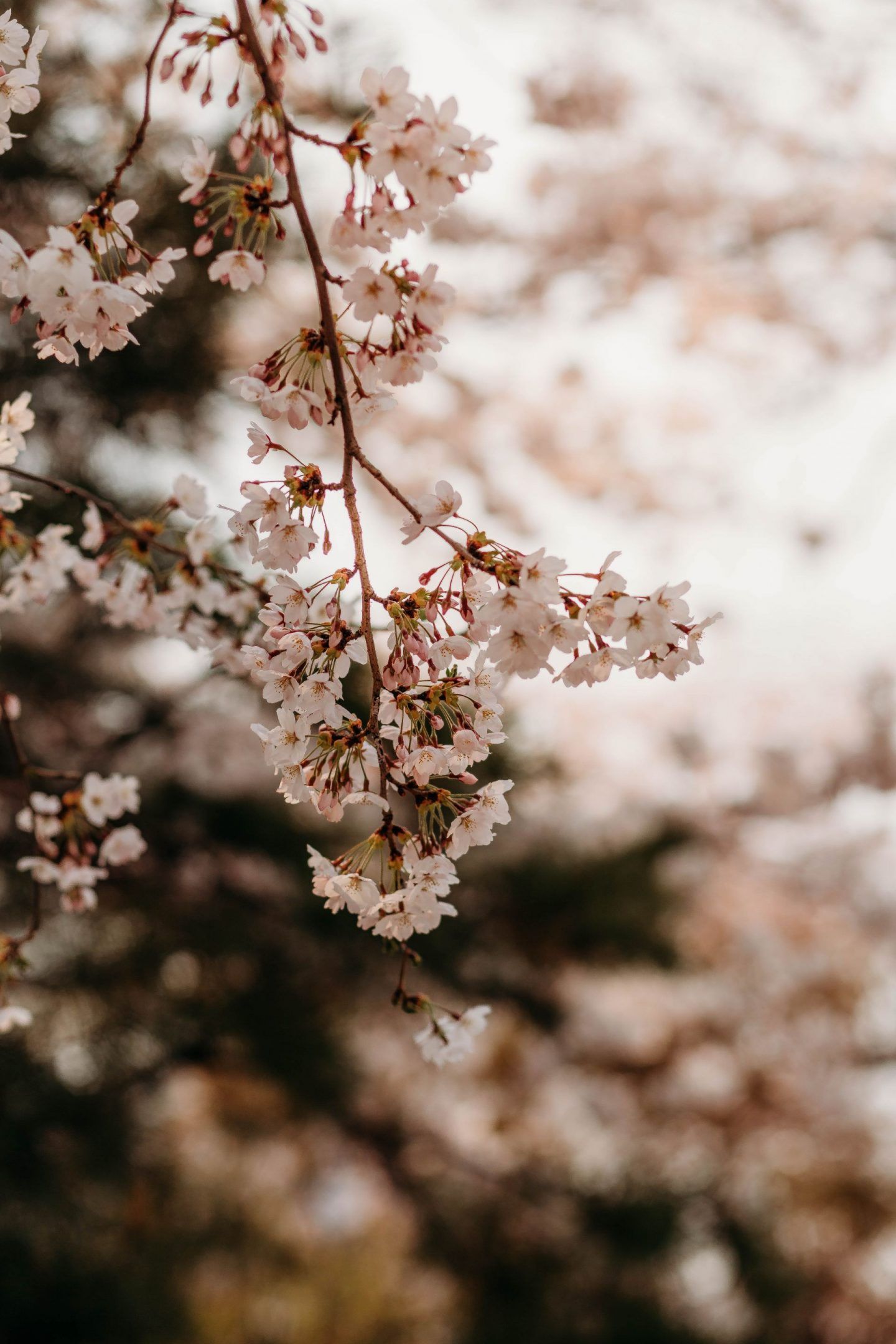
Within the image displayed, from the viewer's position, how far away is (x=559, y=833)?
1.32 m

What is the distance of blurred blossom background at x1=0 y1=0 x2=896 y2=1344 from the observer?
94 cm

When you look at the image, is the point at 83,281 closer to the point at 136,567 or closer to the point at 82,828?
the point at 136,567

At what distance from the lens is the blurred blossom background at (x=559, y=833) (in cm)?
94

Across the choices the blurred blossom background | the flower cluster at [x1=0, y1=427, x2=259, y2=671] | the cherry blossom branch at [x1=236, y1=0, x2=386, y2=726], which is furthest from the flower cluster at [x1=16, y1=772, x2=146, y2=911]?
the blurred blossom background

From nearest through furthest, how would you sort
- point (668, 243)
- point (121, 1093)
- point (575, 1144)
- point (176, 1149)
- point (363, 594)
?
point (363, 594) → point (121, 1093) → point (176, 1149) → point (575, 1144) → point (668, 243)

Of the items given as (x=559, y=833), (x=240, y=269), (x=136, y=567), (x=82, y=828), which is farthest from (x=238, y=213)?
(x=559, y=833)

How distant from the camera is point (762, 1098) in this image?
1900mm

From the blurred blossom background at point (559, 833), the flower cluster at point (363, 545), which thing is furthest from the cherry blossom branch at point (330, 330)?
the blurred blossom background at point (559, 833)

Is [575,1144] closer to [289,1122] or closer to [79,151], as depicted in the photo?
[289,1122]

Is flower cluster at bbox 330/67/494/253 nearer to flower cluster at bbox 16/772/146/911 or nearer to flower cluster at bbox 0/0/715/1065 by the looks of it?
flower cluster at bbox 0/0/715/1065

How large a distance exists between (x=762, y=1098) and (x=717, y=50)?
2050 millimetres

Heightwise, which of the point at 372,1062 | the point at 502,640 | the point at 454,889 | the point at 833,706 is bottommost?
the point at 502,640

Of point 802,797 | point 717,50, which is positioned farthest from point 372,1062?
point 717,50

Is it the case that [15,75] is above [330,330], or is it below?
above
